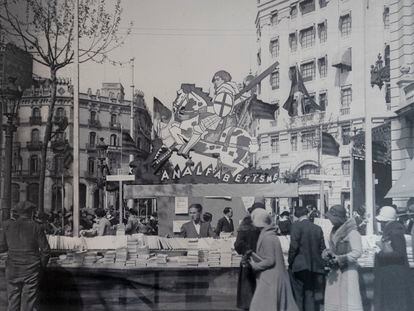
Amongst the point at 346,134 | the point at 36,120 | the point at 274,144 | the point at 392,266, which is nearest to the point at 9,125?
the point at 36,120

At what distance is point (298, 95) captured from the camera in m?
7.56

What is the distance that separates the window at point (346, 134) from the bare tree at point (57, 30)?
2962 millimetres

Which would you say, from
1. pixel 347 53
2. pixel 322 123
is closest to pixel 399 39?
pixel 347 53

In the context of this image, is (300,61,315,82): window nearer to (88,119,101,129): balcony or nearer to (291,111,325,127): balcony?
(291,111,325,127): balcony

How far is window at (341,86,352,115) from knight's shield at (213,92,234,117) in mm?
1400

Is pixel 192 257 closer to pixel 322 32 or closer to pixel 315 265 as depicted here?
pixel 315 265

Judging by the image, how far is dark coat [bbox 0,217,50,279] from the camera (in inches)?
250

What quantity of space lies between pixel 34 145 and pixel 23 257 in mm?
1679

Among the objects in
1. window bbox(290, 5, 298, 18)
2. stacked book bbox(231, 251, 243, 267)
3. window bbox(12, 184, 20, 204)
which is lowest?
stacked book bbox(231, 251, 243, 267)

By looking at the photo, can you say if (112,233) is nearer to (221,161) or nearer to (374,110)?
(221,161)

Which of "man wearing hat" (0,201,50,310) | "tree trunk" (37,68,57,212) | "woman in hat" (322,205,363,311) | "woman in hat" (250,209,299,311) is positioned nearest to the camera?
"woman in hat" (250,209,299,311)

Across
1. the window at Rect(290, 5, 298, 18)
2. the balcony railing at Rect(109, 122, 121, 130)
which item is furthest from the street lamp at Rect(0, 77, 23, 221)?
the window at Rect(290, 5, 298, 18)

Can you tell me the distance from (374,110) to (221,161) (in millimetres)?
2041

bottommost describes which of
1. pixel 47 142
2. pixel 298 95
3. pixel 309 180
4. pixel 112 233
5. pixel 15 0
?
pixel 112 233
